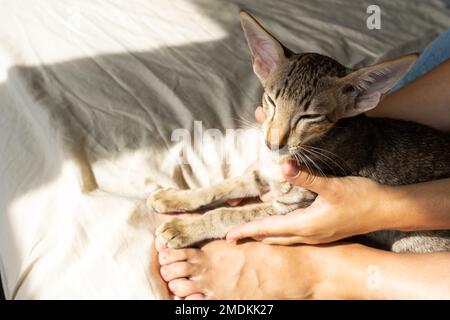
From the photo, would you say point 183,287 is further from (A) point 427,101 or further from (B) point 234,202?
(A) point 427,101

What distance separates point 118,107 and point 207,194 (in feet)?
1.16

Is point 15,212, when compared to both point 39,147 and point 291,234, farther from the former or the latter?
point 291,234

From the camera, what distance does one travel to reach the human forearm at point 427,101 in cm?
144

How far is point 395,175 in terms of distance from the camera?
1291 millimetres

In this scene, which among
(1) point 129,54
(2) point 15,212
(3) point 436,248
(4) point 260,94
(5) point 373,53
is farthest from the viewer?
(5) point 373,53

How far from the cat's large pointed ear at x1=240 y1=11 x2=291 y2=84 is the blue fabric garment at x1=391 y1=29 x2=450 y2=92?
520 mm

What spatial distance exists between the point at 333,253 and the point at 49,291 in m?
0.64

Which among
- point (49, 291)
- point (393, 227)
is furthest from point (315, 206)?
point (49, 291)

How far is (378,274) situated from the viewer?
4.02 ft

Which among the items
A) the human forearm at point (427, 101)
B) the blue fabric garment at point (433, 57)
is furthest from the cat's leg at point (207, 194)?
the blue fabric garment at point (433, 57)

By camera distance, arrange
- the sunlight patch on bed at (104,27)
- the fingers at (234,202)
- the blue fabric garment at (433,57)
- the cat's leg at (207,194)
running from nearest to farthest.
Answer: the cat's leg at (207,194)
the fingers at (234,202)
the blue fabric garment at (433,57)
the sunlight patch on bed at (104,27)

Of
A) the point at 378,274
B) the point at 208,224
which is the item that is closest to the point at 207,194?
the point at 208,224

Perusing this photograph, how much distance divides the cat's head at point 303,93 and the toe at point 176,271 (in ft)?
1.08

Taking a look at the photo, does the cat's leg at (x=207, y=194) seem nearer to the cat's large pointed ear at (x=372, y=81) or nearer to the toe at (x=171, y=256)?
the toe at (x=171, y=256)
